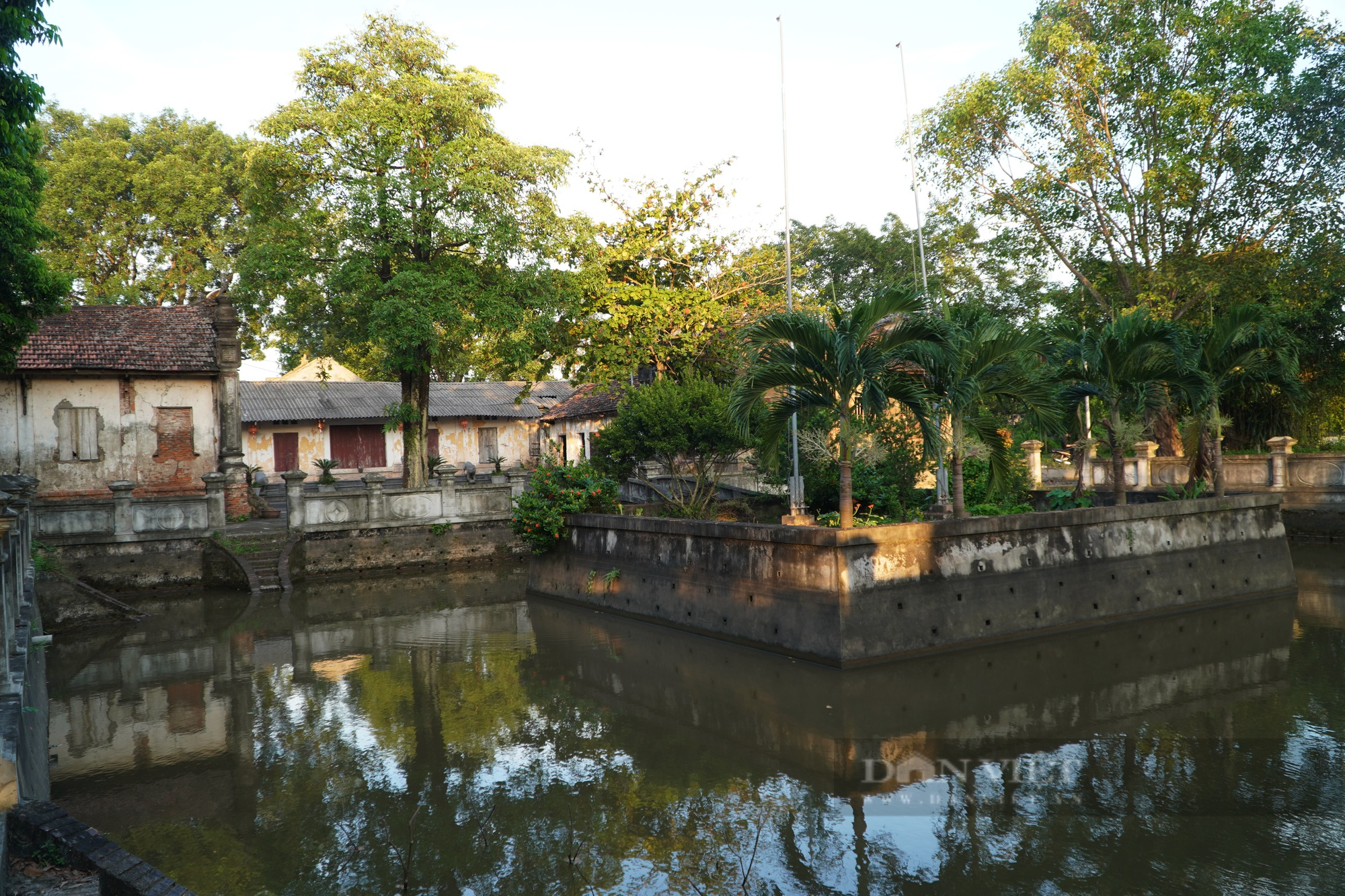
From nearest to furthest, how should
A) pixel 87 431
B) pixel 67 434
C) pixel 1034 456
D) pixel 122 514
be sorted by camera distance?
1. pixel 122 514
2. pixel 67 434
3. pixel 87 431
4. pixel 1034 456

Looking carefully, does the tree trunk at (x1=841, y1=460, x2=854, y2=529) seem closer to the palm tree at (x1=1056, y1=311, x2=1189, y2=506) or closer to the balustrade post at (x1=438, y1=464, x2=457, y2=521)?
the palm tree at (x1=1056, y1=311, x2=1189, y2=506)

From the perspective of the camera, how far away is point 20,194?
48.4ft

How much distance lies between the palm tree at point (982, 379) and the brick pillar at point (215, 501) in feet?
50.5

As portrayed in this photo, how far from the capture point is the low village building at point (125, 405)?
2159 cm

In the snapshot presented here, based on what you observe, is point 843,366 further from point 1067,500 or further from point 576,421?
point 576,421

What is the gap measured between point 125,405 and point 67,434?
1495 mm

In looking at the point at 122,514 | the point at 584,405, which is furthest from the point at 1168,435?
the point at 122,514

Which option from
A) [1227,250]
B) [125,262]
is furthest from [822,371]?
[125,262]

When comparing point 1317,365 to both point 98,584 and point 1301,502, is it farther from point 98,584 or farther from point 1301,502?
point 98,584

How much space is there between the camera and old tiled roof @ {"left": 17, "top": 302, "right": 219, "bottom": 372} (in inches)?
851

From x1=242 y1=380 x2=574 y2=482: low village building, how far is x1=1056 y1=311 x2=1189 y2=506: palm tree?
24374 millimetres

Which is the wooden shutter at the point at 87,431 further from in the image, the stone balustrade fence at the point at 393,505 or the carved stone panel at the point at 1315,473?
the carved stone panel at the point at 1315,473

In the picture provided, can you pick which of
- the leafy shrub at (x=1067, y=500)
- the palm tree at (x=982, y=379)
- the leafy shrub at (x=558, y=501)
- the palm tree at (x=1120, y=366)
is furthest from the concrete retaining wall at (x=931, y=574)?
the leafy shrub at (x=1067, y=500)

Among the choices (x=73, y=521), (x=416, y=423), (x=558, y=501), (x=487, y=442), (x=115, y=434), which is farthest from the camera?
(x=487, y=442)
